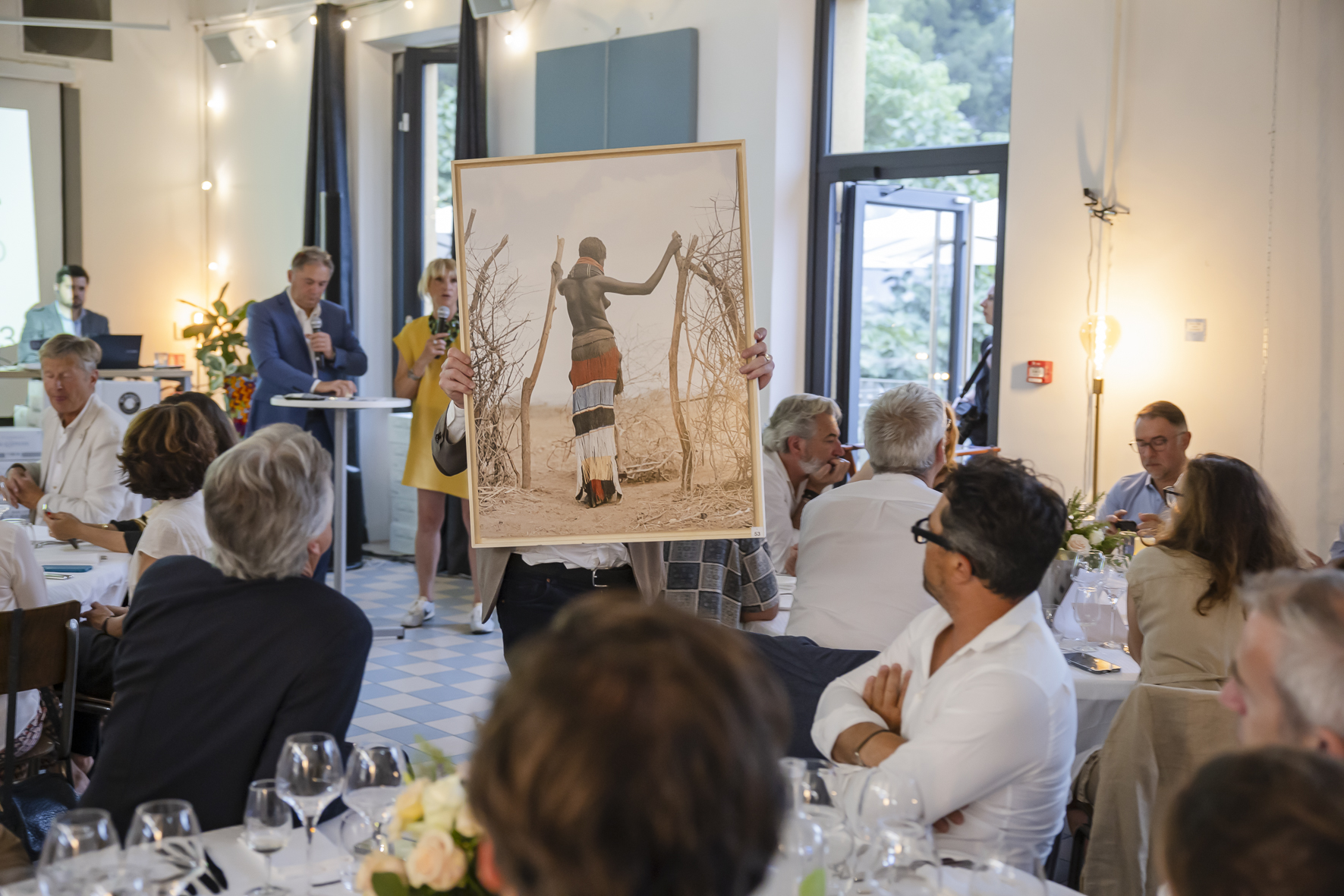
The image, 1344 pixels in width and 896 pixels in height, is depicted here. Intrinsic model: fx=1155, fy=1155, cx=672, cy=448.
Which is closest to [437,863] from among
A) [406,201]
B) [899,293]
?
[899,293]

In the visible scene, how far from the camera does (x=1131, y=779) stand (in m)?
2.43

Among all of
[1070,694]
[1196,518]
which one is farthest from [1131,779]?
[1196,518]

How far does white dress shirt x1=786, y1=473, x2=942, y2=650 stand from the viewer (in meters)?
2.91

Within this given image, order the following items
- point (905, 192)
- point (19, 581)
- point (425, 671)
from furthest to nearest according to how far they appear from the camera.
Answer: point (905, 192), point (425, 671), point (19, 581)

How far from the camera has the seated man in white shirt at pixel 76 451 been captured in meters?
4.52

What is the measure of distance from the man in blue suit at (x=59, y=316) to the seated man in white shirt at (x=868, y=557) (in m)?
7.75

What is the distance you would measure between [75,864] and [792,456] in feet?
9.46

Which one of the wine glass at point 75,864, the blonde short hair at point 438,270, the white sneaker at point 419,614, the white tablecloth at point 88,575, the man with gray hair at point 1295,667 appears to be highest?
the blonde short hair at point 438,270

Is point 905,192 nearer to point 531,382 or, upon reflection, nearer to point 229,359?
point 531,382

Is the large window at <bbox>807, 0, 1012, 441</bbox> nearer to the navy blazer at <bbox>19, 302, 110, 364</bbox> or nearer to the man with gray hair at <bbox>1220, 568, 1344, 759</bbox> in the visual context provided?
the man with gray hair at <bbox>1220, 568, 1344, 759</bbox>

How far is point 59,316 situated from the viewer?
29.7 feet

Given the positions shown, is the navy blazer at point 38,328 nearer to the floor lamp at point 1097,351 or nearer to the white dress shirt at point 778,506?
the white dress shirt at point 778,506

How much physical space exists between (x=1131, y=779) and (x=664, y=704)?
1.96m

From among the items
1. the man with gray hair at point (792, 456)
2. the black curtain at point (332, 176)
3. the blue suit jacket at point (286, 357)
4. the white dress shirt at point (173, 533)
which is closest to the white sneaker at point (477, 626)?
the blue suit jacket at point (286, 357)
